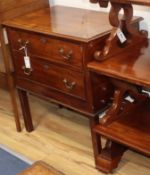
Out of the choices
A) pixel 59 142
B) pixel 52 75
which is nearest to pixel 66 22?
pixel 52 75

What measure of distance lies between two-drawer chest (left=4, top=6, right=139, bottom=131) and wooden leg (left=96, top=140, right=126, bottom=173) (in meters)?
0.23

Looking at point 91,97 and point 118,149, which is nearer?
point 91,97

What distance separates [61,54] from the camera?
1.70 metres

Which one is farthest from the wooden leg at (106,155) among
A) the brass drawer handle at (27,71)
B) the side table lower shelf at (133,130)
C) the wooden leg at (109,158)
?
the brass drawer handle at (27,71)

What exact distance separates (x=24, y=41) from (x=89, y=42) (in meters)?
0.47

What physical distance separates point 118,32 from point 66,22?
339 mm

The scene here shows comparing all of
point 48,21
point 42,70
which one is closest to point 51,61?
point 42,70

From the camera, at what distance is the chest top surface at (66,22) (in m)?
1.64

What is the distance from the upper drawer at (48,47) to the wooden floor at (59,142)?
0.57 metres

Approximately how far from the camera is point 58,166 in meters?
1.90

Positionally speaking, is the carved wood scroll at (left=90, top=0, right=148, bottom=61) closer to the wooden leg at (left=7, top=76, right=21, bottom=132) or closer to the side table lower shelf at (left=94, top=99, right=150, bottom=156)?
the side table lower shelf at (left=94, top=99, right=150, bottom=156)

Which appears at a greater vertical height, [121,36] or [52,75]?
[121,36]

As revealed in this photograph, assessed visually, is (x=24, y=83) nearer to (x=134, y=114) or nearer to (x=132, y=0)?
(x=134, y=114)

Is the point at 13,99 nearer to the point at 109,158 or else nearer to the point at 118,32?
the point at 109,158
